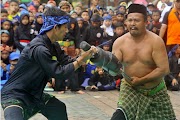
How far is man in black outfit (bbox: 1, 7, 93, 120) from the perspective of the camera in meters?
3.74

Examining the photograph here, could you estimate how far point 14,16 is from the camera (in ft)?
33.6

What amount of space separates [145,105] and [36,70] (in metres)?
1.20

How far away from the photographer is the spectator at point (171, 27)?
8719 millimetres

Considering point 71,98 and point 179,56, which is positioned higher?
point 179,56

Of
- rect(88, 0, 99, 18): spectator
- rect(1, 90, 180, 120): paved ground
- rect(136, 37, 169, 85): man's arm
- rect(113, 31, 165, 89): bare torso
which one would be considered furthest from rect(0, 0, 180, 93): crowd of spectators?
rect(136, 37, 169, 85): man's arm

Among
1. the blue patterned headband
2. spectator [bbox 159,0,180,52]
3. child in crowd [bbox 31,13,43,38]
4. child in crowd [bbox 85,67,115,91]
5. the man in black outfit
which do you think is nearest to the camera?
the man in black outfit

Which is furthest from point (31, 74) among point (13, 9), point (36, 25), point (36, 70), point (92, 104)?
point (13, 9)

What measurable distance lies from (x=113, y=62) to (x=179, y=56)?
539 cm

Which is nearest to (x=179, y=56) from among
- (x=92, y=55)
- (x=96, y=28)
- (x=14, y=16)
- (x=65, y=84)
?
(x=96, y=28)

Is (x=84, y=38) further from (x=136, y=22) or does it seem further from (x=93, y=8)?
(x=136, y=22)

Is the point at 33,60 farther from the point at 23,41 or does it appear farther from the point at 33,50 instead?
the point at 23,41

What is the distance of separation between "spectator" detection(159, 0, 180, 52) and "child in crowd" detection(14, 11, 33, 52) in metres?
2.96

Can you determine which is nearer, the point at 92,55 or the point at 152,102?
the point at 92,55

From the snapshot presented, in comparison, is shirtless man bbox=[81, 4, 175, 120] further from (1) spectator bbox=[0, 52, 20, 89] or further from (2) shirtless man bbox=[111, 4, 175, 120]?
(1) spectator bbox=[0, 52, 20, 89]
